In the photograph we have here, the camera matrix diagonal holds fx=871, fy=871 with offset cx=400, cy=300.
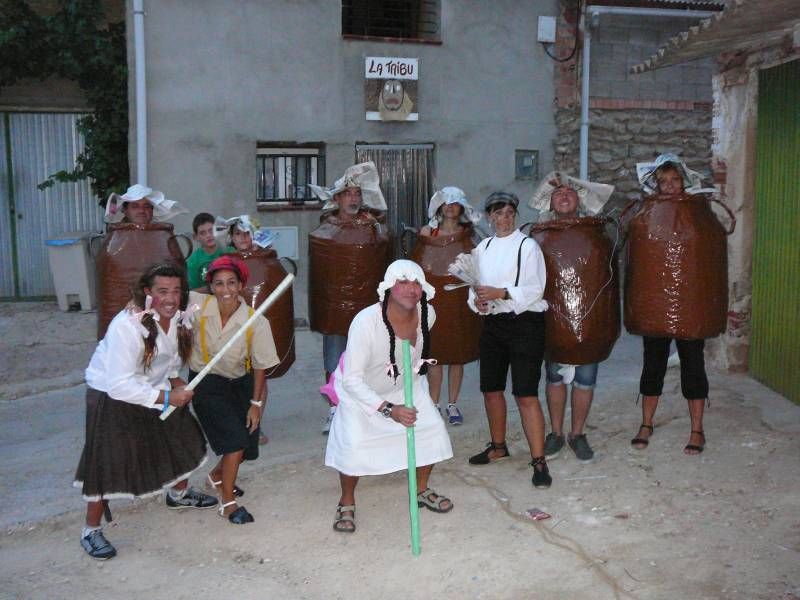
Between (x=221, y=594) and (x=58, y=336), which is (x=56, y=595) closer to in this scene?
(x=221, y=594)

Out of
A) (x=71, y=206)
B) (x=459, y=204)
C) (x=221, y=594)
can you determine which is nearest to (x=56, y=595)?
(x=221, y=594)

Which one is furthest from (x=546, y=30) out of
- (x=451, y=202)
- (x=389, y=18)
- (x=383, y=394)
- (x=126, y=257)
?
(x=383, y=394)

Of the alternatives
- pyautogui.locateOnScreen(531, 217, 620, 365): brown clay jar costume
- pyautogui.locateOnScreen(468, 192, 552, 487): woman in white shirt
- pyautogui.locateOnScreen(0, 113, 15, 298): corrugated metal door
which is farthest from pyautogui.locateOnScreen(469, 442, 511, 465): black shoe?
pyautogui.locateOnScreen(0, 113, 15, 298): corrugated metal door

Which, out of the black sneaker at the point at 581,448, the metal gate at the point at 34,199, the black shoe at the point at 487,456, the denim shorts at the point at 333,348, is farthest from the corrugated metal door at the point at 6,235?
the black sneaker at the point at 581,448

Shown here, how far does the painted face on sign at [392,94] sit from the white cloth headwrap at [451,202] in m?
4.13

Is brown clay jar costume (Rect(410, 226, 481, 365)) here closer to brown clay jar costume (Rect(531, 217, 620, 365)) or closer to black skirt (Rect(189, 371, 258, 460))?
brown clay jar costume (Rect(531, 217, 620, 365))

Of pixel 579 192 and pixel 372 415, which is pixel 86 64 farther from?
pixel 372 415

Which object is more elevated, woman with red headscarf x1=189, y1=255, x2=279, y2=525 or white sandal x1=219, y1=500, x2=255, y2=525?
woman with red headscarf x1=189, y1=255, x2=279, y2=525

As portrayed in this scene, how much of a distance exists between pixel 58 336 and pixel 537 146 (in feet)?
18.3

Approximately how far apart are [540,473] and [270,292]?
1.94m

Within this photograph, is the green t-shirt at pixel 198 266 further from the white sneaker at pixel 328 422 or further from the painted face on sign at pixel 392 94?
the painted face on sign at pixel 392 94

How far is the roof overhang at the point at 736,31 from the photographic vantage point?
4.75 meters

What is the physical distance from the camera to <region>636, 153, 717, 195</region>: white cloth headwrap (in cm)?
495

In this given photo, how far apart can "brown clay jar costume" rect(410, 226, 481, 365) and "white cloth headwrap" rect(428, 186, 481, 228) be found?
2.9 inches
